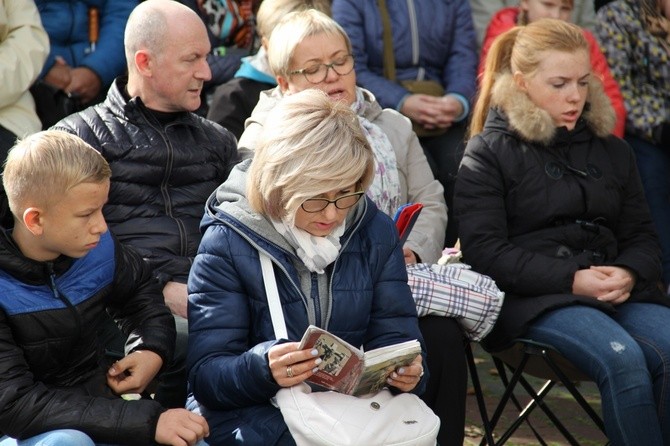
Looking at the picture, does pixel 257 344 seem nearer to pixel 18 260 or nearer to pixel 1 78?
pixel 18 260

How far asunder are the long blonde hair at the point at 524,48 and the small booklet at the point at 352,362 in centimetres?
190

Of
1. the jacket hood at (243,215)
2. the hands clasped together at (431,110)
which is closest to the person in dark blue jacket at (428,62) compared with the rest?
the hands clasped together at (431,110)

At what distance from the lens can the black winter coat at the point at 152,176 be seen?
175 inches

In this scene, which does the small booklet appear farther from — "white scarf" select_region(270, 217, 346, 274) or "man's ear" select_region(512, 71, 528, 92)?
"man's ear" select_region(512, 71, 528, 92)

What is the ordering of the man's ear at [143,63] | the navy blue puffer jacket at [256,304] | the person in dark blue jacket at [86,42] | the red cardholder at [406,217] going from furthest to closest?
the person in dark blue jacket at [86,42]
the man's ear at [143,63]
the red cardholder at [406,217]
the navy blue puffer jacket at [256,304]

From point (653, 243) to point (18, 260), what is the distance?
2.86 metres

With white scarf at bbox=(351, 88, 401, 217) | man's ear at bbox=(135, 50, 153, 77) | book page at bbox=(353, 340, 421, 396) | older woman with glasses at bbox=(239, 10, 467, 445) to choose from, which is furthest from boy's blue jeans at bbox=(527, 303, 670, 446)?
man's ear at bbox=(135, 50, 153, 77)

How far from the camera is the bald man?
4422mm

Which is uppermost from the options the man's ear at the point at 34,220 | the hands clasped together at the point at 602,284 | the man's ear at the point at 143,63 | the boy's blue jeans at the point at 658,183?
the man's ear at the point at 34,220

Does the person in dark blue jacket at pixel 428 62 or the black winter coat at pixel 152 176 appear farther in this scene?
the person in dark blue jacket at pixel 428 62

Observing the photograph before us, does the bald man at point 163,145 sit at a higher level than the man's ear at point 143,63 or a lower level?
lower

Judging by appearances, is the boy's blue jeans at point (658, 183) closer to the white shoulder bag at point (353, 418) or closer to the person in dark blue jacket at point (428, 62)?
the person in dark blue jacket at point (428, 62)

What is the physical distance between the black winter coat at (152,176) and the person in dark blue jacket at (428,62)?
66.9 inches

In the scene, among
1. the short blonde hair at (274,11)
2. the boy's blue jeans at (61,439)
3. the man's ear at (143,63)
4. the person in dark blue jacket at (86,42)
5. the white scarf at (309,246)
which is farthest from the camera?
the person in dark blue jacket at (86,42)
